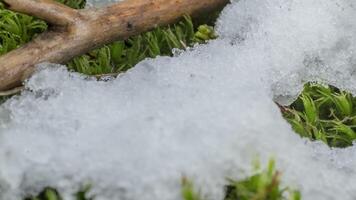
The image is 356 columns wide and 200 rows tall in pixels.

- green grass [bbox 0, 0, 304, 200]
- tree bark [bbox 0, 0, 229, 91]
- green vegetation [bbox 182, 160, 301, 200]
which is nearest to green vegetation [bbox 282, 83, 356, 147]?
green grass [bbox 0, 0, 304, 200]

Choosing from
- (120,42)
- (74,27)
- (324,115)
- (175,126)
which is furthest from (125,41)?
(324,115)

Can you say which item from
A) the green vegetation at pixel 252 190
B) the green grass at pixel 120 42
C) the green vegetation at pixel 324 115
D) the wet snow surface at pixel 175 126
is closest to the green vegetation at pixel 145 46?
the green grass at pixel 120 42

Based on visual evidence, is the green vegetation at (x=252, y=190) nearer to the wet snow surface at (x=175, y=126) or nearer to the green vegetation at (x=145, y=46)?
the wet snow surface at (x=175, y=126)

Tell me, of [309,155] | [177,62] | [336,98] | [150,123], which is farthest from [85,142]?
[336,98]

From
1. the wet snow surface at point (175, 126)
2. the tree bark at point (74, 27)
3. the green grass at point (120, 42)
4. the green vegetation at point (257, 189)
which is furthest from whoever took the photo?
the green grass at point (120, 42)

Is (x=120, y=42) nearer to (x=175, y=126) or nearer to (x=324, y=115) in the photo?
(x=175, y=126)

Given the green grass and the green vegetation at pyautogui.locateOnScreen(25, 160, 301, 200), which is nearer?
the green vegetation at pyautogui.locateOnScreen(25, 160, 301, 200)

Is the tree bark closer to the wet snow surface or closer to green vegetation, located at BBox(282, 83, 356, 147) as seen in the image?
the wet snow surface
